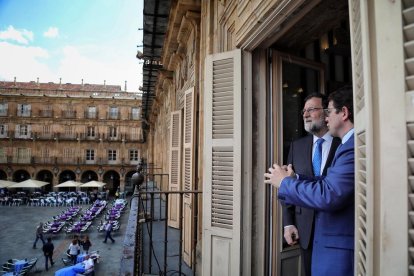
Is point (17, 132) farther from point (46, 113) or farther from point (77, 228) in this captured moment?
point (77, 228)

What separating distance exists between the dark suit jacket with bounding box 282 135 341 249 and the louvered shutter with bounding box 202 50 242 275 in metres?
0.49

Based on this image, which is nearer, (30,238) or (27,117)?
(30,238)

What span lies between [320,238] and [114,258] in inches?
514

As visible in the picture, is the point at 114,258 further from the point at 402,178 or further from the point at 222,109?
the point at 402,178

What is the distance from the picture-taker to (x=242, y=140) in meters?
2.90

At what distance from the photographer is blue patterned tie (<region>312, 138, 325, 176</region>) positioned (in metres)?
2.42

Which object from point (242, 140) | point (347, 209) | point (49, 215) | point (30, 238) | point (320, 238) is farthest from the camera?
point (49, 215)

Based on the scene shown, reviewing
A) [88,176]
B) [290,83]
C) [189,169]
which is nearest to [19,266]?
[189,169]

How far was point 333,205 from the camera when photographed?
1.62 m

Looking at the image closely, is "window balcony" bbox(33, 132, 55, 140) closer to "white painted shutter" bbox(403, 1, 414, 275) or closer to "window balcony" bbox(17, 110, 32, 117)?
"window balcony" bbox(17, 110, 32, 117)

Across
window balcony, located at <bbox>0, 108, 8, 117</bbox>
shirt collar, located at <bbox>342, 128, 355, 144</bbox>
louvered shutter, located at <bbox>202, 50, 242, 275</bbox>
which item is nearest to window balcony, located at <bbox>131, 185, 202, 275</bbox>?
louvered shutter, located at <bbox>202, 50, 242, 275</bbox>

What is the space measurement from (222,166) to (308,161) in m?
0.86

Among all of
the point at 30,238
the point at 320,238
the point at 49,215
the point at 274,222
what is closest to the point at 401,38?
the point at 320,238

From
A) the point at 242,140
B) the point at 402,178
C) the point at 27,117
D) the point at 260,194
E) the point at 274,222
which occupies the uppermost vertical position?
the point at 27,117
